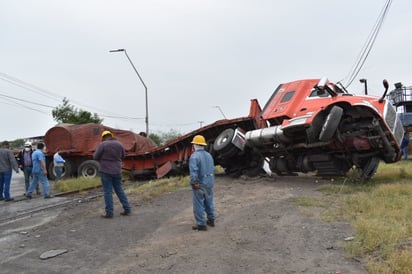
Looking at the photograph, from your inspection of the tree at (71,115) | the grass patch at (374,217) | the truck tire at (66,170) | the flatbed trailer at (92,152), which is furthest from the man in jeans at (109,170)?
the tree at (71,115)

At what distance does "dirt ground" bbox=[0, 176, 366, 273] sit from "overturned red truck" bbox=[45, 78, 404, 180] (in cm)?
234

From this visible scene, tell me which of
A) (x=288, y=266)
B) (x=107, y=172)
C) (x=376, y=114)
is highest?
(x=376, y=114)

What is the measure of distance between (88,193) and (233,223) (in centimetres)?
637

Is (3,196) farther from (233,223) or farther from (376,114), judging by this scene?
(376,114)

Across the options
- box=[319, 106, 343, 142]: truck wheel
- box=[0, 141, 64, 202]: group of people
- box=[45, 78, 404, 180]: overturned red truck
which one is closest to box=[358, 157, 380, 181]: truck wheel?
box=[45, 78, 404, 180]: overturned red truck

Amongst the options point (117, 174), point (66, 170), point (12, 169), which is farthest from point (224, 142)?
point (66, 170)

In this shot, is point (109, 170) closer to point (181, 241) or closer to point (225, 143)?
point (181, 241)

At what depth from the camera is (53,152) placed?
1530 centimetres

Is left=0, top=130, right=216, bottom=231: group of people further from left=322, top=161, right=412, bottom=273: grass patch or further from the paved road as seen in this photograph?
left=322, top=161, right=412, bottom=273: grass patch

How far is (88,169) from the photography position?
591 inches

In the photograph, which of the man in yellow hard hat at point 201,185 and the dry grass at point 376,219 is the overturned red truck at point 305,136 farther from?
the man in yellow hard hat at point 201,185

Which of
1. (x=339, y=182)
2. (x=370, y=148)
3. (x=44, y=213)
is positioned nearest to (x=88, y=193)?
(x=44, y=213)

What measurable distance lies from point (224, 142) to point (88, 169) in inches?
231

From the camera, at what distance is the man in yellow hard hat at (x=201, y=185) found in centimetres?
593
